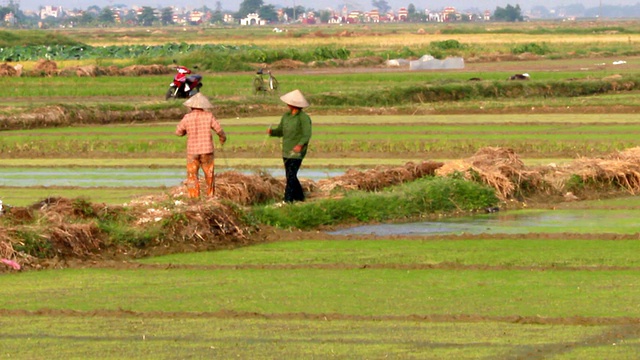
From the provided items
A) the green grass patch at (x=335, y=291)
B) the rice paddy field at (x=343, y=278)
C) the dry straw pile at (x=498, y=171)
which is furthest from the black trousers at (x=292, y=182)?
the green grass patch at (x=335, y=291)

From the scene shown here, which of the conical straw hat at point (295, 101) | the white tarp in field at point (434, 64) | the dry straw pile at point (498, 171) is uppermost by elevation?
the conical straw hat at point (295, 101)

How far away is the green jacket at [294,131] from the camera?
49.1ft

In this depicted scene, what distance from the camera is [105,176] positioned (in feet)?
67.4

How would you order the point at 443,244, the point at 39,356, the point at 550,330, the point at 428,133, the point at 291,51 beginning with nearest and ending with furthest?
the point at 39,356 < the point at 550,330 < the point at 443,244 < the point at 428,133 < the point at 291,51

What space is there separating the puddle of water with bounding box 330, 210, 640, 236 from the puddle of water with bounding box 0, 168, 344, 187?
12.2 ft

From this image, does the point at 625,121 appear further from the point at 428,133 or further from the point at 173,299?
the point at 173,299

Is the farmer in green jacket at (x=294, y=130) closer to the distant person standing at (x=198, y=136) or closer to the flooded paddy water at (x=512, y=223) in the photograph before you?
the distant person standing at (x=198, y=136)

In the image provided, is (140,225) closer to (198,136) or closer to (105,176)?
(198,136)

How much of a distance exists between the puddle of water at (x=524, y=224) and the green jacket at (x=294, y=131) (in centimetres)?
125

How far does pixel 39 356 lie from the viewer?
820 centimetres

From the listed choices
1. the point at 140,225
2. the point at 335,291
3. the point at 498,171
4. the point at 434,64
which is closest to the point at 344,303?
the point at 335,291

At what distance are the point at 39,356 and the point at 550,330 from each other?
389 centimetres

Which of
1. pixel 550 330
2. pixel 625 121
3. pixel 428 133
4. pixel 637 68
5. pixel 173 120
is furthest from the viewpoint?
pixel 637 68

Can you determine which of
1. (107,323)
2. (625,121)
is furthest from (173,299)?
(625,121)
